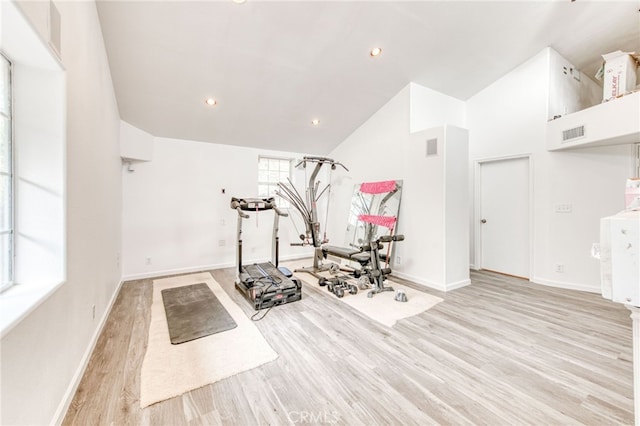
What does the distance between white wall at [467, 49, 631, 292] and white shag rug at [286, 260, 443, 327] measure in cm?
225

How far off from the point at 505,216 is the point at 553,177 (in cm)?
92

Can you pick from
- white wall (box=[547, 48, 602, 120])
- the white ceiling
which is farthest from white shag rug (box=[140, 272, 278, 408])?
white wall (box=[547, 48, 602, 120])

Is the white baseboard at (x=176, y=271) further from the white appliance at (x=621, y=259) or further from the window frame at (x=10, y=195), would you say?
the white appliance at (x=621, y=259)

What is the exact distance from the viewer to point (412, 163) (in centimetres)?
413

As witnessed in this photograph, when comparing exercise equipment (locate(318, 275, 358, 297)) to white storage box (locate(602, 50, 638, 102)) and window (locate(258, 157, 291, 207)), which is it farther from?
white storage box (locate(602, 50, 638, 102))

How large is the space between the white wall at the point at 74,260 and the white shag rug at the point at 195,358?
1.47 feet

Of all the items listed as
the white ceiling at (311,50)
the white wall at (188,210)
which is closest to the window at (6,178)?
the white ceiling at (311,50)

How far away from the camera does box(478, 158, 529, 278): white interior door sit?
4.21m

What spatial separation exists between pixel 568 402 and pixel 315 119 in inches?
187

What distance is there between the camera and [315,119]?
4754 millimetres

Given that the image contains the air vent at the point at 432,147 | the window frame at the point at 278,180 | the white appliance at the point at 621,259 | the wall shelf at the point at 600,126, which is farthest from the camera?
the window frame at the point at 278,180

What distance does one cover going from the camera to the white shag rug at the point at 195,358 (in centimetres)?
173

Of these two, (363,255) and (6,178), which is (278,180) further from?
(6,178)

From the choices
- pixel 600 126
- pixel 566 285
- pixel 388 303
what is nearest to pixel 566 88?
pixel 600 126
